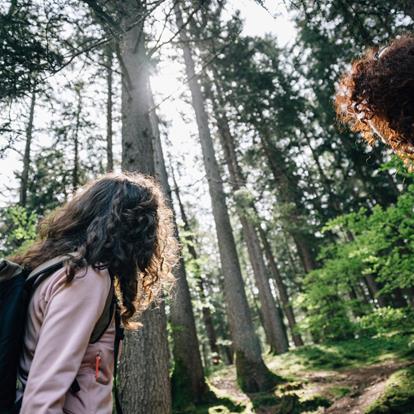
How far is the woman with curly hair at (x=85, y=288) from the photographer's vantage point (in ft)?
4.02

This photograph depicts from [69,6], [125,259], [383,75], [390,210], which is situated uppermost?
[69,6]

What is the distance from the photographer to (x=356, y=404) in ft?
19.4

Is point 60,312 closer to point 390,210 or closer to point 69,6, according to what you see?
point 69,6

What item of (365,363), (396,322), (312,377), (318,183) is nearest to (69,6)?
(396,322)

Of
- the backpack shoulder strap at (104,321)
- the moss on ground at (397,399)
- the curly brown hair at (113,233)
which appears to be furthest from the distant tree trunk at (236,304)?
the backpack shoulder strap at (104,321)

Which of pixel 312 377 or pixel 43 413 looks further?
pixel 312 377

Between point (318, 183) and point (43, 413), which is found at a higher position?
point (318, 183)

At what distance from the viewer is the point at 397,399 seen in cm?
481

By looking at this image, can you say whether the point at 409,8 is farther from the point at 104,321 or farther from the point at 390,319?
the point at 104,321

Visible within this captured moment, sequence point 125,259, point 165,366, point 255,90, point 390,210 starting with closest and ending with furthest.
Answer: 1. point 125,259
2. point 165,366
3. point 390,210
4. point 255,90

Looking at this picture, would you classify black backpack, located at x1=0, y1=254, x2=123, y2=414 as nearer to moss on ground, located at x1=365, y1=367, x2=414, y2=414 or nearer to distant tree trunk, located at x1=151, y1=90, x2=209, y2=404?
moss on ground, located at x1=365, y1=367, x2=414, y2=414

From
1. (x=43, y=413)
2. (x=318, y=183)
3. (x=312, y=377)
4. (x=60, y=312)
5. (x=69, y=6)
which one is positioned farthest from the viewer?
(x=318, y=183)

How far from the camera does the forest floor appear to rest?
17.0 feet

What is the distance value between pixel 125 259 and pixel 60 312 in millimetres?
380
